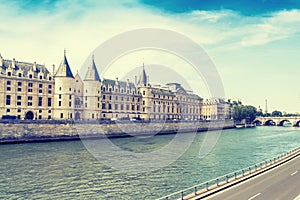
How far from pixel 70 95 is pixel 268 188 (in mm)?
80442

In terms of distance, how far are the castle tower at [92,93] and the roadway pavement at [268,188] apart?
8247 centimetres

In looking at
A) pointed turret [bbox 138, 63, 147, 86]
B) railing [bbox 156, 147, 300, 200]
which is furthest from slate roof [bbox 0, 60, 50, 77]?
railing [bbox 156, 147, 300, 200]

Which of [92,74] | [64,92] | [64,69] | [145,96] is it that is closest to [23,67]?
[64,69]

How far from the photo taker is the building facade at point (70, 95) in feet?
286

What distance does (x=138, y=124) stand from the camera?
105m

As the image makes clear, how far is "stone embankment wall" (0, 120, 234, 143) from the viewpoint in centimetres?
6869

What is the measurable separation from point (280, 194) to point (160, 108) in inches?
4853

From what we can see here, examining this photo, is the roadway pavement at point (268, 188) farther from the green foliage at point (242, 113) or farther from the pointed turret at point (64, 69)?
the green foliage at point (242, 113)

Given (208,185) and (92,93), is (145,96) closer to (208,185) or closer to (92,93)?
(92,93)

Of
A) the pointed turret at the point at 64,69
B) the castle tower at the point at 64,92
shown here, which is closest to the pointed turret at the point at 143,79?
the castle tower at the point at 64,92

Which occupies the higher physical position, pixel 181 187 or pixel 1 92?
pixel 1 92

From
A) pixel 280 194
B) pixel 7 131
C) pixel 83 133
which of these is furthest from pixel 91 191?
pixel 83 133

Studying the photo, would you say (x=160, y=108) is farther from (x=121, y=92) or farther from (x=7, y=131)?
(x=7, y=131)

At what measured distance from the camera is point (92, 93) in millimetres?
108062
